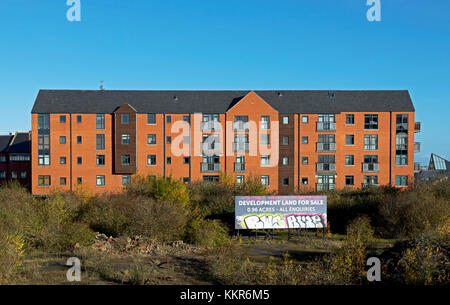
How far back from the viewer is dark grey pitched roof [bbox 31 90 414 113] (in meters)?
45.0

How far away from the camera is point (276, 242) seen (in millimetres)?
22094

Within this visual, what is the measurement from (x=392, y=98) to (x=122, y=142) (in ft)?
124

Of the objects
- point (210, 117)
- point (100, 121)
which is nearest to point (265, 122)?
point (210, 117)

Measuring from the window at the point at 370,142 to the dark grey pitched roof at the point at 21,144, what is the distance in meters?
57.1

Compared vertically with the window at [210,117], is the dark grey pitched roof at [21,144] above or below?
below

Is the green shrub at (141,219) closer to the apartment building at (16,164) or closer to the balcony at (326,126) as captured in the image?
the balcony at (326,126)

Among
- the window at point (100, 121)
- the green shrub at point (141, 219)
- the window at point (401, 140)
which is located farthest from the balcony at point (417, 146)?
the window at point (100, 121)

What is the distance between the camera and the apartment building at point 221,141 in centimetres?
4394

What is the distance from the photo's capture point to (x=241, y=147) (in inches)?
1751

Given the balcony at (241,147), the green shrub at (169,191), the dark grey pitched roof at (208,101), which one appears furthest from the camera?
the dark grey pitched roof at (208,101)

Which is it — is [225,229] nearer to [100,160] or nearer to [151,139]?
[151,139]
